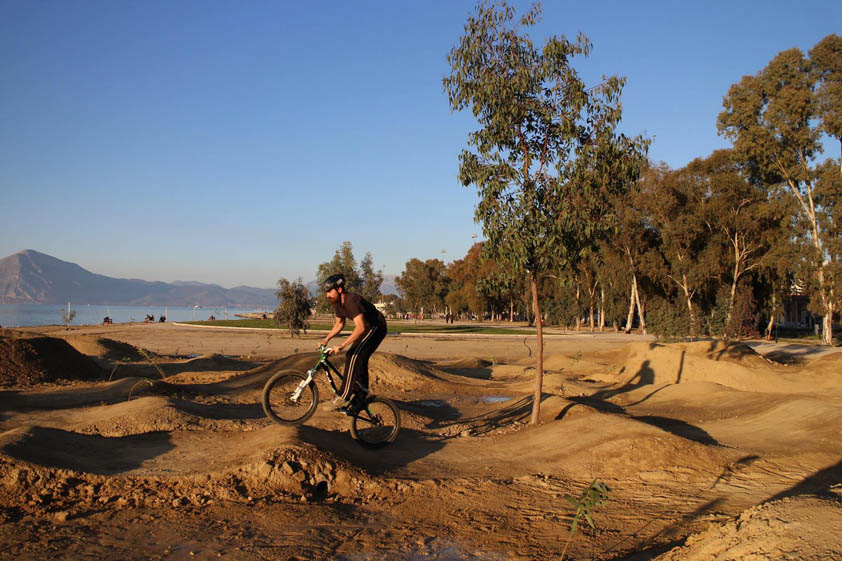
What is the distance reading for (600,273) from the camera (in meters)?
56.7

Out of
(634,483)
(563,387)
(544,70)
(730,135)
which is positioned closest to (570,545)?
(634,483)

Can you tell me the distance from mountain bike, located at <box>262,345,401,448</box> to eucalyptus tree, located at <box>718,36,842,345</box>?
40171 mm

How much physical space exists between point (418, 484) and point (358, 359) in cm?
195

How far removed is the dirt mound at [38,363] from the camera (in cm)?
1705

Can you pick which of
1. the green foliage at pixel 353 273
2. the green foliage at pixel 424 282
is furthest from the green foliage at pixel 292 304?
the green foliage at pixel 424 282

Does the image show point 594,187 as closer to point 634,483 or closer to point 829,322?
point 634,483

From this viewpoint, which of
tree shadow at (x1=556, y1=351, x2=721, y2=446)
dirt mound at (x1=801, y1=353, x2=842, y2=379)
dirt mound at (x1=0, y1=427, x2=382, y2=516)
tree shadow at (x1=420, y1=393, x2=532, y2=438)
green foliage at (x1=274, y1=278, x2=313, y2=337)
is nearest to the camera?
dirt mound at (x1=0, y1=427, x2=382, y2=516)

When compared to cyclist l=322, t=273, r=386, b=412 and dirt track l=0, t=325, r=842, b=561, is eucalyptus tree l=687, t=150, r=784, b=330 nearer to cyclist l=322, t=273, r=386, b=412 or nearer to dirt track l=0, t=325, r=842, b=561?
dirt track l=0, t=325, r=842, b=561

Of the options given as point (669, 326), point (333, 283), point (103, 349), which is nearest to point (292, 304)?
point (103, 349)

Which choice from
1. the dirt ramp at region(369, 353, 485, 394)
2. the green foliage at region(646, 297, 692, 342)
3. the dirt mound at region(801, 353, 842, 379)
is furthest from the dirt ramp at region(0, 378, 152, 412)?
the green foliage at region(646, 297, 692, 342)

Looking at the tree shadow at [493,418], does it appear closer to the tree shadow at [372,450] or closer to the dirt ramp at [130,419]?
the tree shadow at [372,450]

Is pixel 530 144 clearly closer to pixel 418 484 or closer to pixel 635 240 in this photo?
pixel 418 484

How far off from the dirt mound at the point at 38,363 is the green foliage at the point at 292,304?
77.1ft

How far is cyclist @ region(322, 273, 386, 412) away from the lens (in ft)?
26.3
